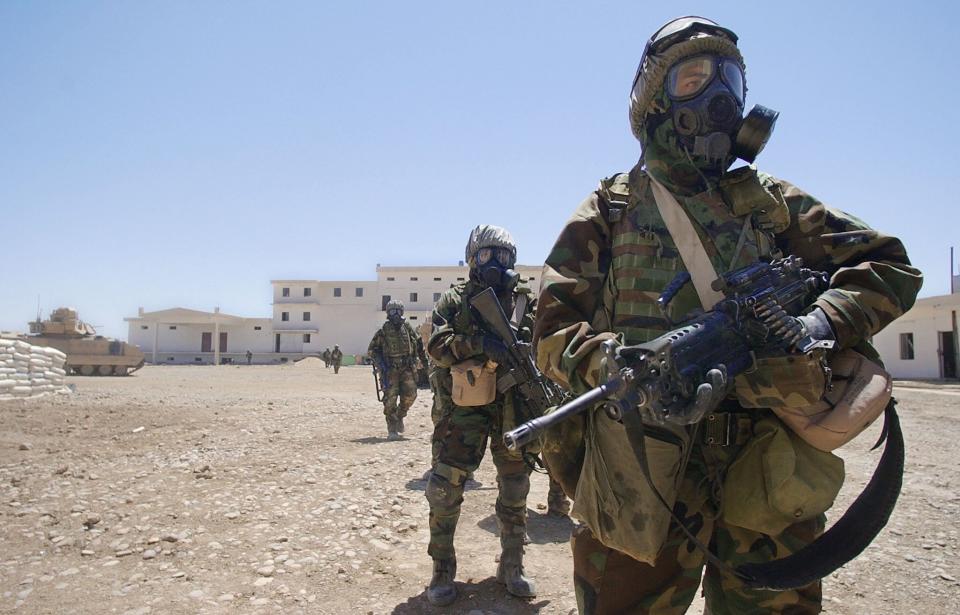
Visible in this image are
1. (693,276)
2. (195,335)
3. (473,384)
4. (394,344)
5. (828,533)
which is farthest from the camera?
(195,335)

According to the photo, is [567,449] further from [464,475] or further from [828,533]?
[464,475]

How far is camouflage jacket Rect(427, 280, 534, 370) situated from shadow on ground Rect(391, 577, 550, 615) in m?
1.35

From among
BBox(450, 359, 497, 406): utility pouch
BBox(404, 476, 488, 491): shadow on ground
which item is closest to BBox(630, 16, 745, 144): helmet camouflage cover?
BBox(450, 359, 497, 406): utility pouch

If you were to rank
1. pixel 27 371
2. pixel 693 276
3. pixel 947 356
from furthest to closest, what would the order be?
1. pixel 947 356
2. pixel 27 371
3. pixel 693 276

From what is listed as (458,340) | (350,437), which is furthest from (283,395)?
(458,340)

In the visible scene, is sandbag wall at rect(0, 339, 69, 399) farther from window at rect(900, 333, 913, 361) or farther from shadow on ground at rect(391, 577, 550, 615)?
window at rect(900, 333, 913, 361)

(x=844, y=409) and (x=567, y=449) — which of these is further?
(x=567, y=449)

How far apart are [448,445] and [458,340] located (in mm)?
655

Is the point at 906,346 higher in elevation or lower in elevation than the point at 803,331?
lower

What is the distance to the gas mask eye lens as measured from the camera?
6.66 ft

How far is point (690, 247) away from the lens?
1943mm

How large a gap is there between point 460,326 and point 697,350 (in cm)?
256

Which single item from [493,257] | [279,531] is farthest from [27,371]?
[493,257]

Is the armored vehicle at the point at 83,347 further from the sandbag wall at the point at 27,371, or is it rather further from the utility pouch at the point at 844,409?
the utility pouch at the point at 844,409
